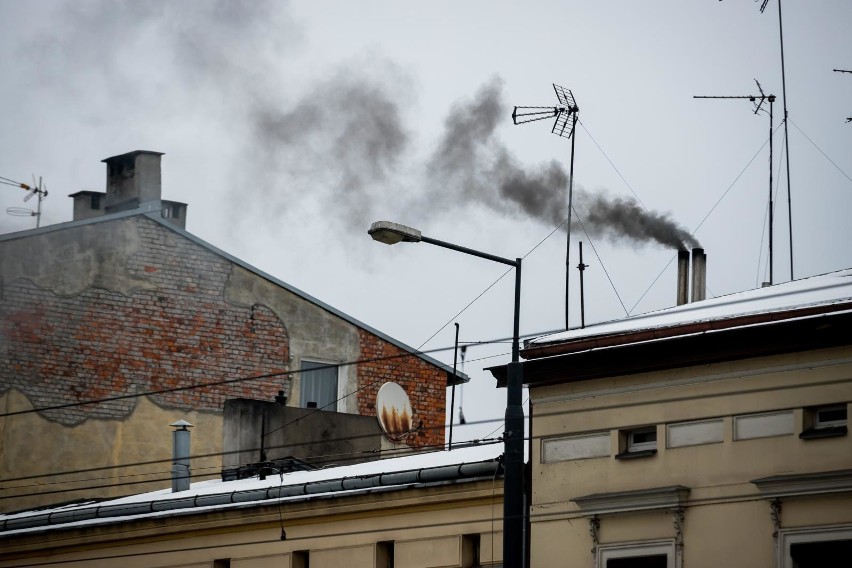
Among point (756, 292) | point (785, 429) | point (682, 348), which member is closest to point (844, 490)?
point (785, 429)

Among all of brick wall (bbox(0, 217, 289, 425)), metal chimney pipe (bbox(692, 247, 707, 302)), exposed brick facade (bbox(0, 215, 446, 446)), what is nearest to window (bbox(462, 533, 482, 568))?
metal chimney pipe (bbox(692, 247, 707, 302))

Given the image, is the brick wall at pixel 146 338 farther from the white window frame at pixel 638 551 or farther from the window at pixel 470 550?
the white window frame at pixel 638 551

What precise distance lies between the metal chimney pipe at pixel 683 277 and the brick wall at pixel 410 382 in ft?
33.9

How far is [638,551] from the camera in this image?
23672 millimetres

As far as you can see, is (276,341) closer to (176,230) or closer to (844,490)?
(176,230)

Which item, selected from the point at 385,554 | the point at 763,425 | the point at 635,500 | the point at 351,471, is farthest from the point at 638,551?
the point at 351,471

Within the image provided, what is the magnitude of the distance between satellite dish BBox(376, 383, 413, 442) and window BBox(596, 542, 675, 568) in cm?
1401

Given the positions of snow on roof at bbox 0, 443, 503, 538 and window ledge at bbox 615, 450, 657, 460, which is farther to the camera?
snow on roof at bbox 0, 443, 503, 538

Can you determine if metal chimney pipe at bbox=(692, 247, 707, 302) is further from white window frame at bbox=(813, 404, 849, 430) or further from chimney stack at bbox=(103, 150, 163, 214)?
chimney stack at bbox=(103, 150, 163, 214)

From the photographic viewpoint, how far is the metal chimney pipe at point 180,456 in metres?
33.0

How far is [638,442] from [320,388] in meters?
16.9

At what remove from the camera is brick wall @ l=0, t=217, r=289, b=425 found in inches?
1428

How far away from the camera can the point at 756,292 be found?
84.9 ft

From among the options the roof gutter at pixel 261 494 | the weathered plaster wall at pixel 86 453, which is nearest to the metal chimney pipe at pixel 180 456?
the weathered plaster wall at pixel 86 453
